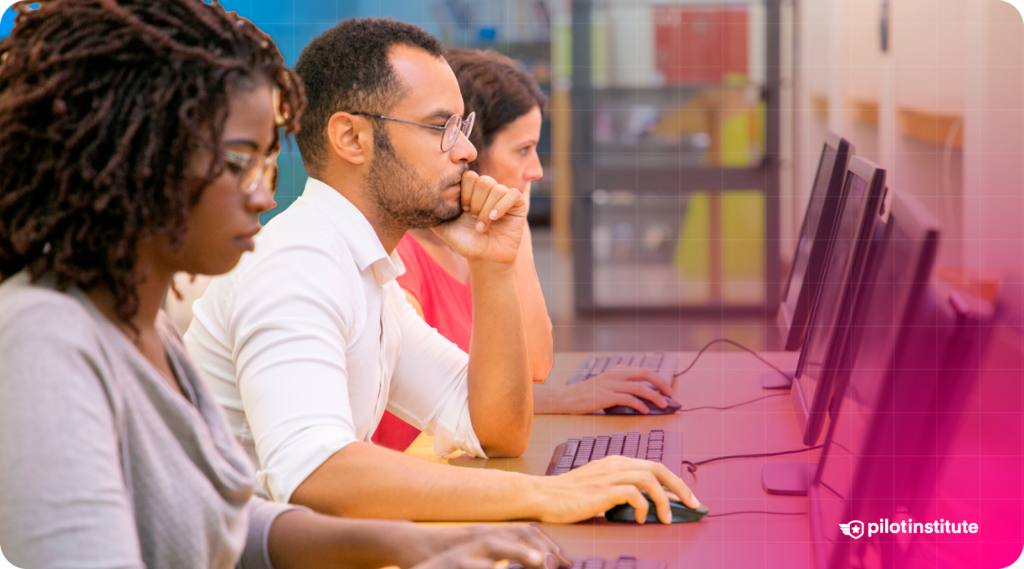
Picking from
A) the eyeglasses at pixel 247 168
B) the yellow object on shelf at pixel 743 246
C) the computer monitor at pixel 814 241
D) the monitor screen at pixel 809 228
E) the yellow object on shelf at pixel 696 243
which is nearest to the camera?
the eyeglasses at pixel 247 168

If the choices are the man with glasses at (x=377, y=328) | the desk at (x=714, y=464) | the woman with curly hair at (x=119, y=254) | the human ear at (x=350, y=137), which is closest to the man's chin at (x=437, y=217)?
the man with glasses at (x=377, y=328)

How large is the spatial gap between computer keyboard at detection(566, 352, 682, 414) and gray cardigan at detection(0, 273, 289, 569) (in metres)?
0.96

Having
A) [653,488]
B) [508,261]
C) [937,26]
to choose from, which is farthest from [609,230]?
[653,488]

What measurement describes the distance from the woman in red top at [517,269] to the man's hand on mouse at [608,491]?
1.65 feet

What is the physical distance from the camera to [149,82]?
0.63 meters

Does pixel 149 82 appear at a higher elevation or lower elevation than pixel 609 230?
higher

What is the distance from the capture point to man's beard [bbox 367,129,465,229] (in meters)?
1.25

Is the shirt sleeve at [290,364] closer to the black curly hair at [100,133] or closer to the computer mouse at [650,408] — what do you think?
the black curly hair at [100,133]

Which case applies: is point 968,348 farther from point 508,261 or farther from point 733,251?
point 733,251

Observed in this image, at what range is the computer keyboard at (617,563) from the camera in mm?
870

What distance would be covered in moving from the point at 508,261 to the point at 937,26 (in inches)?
50.5

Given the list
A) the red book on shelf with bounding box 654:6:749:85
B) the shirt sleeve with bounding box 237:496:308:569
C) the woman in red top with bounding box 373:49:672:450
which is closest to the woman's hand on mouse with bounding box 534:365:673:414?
the woman in red top with bounding box 373:49:672:450

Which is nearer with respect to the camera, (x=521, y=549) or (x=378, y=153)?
(x=521, y=549)

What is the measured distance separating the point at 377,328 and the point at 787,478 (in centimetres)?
59
